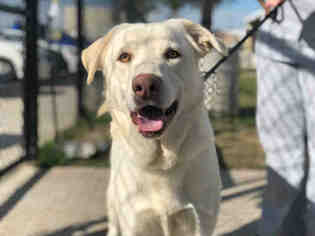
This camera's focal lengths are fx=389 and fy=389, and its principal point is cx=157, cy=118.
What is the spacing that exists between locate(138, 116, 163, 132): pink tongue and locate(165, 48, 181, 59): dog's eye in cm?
37

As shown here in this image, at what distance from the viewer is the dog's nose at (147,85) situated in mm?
1805

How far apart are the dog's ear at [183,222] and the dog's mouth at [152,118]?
0.48 meters

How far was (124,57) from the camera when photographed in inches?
84.4

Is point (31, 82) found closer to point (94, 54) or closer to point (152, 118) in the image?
point (94, 54)

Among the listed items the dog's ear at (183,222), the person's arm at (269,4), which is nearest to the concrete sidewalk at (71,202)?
the dog's ear at (183,222)

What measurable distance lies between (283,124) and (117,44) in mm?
1163

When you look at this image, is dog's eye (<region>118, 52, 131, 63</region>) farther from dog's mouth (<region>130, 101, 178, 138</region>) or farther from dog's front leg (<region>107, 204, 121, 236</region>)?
dog's front leg (<region>107, 204, 121, 236</region>)

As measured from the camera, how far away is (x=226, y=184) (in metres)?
4.05

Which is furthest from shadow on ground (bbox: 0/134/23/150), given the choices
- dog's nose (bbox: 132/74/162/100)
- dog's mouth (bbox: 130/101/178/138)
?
dog's nose (bbox: 132/74/162/100)

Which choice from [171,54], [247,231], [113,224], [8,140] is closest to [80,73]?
[8,140]

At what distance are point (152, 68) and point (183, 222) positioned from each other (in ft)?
2.89

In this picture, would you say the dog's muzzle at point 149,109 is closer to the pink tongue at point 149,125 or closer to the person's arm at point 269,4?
the pink tongue at point 149,125

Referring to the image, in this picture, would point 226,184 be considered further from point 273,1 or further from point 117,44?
point 117,44

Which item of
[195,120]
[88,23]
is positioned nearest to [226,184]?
[195,120]
